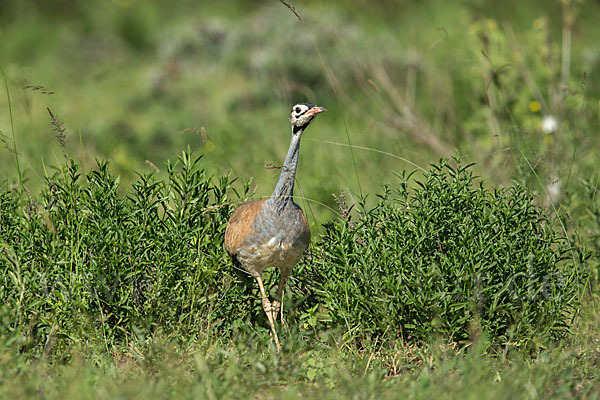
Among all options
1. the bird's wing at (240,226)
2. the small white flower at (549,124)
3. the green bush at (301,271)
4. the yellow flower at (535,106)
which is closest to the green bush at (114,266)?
the green bush at (301,271)

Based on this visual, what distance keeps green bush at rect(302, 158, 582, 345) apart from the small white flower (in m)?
2.45

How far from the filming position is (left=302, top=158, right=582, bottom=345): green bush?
11.2 feet

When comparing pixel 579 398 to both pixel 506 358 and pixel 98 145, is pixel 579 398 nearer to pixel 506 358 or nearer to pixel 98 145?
pixel 506 358

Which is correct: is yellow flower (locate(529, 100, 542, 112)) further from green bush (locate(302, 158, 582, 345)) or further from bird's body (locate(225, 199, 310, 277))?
bird's body (locate(225, 199, 310, 277))

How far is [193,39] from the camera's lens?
10.1 meters

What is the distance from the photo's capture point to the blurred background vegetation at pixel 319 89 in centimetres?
562

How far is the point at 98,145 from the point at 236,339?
4.48m

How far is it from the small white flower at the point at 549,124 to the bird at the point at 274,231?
3.16 metres

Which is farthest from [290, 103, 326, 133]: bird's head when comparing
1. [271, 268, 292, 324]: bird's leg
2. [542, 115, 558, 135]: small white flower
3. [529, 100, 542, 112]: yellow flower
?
[529, 100, 542, 112]: yellow flower

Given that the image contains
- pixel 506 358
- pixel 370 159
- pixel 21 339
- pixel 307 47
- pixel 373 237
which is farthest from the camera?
pixel 307 47

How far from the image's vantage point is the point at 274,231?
342 centimetres

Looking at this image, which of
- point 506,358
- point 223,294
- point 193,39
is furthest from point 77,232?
point 193,39

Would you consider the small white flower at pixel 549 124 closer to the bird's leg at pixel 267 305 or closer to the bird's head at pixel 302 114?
the bird's head at pixel 302 114

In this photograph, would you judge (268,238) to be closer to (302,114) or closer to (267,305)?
(267,305)
